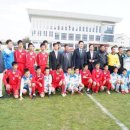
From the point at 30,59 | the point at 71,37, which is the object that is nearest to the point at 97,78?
the point at 30,59

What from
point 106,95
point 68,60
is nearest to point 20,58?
point 68,60

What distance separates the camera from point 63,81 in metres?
7.42

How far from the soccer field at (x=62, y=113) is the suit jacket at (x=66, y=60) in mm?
1122

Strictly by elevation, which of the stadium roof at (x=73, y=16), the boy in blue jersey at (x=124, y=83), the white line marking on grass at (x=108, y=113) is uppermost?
the stadium roof at (x=73, y=16)

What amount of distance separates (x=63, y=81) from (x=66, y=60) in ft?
2.72

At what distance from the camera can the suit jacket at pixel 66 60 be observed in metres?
7.90

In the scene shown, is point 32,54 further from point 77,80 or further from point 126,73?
point 126,73

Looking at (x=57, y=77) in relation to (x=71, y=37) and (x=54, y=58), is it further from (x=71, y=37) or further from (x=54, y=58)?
(x=71, y=37)

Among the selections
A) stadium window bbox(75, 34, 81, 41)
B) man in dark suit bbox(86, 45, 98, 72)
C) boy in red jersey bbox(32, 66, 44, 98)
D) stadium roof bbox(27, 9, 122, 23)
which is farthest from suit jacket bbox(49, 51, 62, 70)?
stadium roof bbox(27, 9, 122, 23)

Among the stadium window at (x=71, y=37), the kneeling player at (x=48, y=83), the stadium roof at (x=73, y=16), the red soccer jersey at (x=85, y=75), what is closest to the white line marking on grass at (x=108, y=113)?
the red soccer jersey at (x=85, y=75)

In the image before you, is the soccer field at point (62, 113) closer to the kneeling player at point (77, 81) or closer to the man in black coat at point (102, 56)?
the kneeling player at point (77, 81)

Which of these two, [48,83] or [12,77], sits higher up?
[12,77]

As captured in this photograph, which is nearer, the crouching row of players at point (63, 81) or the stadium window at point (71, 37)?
the crouching row of players at point (63, 81)

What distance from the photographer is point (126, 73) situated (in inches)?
332
